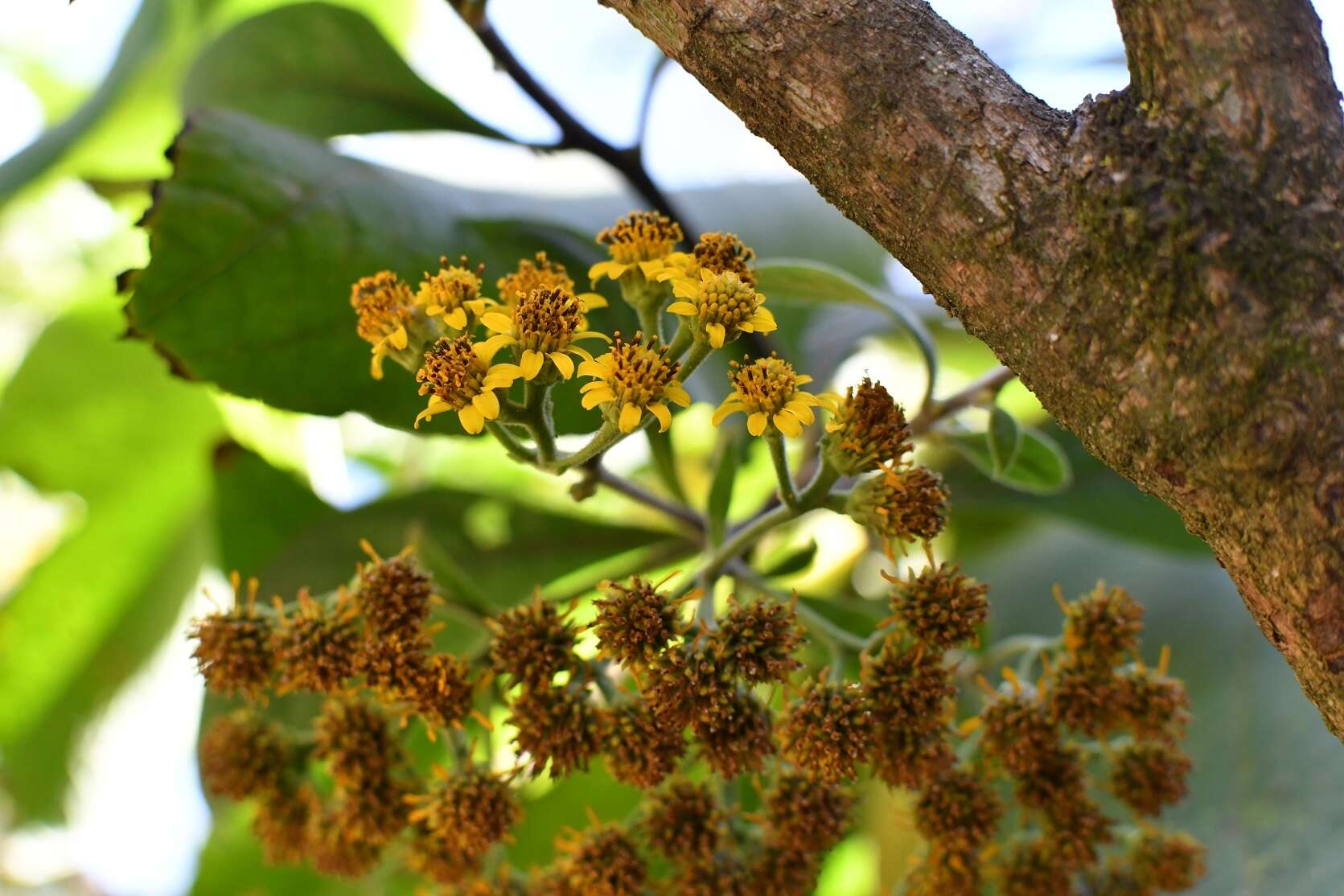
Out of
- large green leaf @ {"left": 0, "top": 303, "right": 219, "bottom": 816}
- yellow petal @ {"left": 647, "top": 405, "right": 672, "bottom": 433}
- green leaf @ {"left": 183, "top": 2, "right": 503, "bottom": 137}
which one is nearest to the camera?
yellow petal @ {"left": 647, "top": 405, "right": 672, "bottom": 433}

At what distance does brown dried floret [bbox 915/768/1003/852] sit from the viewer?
106 cm

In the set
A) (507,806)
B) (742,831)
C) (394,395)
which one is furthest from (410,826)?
(394,395)

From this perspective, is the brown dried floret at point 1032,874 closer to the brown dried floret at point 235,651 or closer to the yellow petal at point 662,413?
the yellow petal at point 662,413

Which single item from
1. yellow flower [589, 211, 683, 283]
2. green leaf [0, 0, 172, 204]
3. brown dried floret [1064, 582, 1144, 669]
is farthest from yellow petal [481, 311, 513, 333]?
green leaf [0, 0, 172, 204]

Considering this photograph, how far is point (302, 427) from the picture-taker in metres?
2.11

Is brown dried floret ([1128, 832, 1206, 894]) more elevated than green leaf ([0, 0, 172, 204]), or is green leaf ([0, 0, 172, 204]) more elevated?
green leaf ([0, 0, 172, 204])

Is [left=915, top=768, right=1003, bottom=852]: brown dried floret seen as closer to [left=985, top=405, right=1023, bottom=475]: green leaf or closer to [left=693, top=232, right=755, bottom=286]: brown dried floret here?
[left=985, top=405, right=1023, bottom=475]: green leaf

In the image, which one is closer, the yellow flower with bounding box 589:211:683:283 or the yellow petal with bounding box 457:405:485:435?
the yellow petal with bounding box 457:405:485:435

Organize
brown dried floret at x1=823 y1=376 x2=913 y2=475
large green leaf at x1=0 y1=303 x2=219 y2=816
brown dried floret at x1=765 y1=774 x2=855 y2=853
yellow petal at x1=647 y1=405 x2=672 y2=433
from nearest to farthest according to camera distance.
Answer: yellow petal at x1=647 y1=405 x2=672 y2=433 → brown dried floret at x1=823 y1=376 x2=913 y2=475 → brown dried floret at x1=765 y1=774 x2=855 y2=853 → large green leaf at x1=0 y1=303 x2=219 y2=816

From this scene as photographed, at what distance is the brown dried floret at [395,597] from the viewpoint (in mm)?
973

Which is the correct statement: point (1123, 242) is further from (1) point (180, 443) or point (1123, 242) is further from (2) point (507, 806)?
(1) point (180, 443)

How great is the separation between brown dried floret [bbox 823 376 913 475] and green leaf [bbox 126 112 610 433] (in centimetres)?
32

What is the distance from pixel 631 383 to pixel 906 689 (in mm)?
313

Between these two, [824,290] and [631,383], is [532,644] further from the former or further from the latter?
[824,290]
